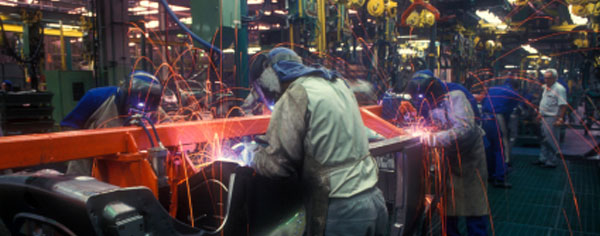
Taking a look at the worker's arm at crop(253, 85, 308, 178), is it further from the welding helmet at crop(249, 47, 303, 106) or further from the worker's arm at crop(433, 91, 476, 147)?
the worker's arm at crop(433, 91, 476, 147)

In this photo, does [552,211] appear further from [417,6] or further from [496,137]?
[417,6]

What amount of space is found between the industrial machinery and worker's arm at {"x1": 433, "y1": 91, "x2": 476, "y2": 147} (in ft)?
1.47

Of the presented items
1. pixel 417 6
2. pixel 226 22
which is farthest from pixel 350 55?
pixel 226 22

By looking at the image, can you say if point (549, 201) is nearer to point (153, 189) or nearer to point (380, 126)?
point (380, 126)

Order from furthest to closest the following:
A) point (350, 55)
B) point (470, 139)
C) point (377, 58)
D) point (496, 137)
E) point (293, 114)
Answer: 1. point (377, 58)
2. point (350, 55)
3. point (496, 137)
4. point (470, 139)
5. point (293, 114)

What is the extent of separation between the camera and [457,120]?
10.5ft

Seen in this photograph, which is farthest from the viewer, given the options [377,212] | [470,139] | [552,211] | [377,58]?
[377,58]

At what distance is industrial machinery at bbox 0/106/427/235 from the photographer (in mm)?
1506

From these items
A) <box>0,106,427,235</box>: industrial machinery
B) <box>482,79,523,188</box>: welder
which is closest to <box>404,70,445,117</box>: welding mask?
<box>0,106,427,235</box>: industrial machinery

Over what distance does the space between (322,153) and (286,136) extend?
7.4 inches

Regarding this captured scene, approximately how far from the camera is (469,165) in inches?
131

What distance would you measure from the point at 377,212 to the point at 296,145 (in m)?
0.55

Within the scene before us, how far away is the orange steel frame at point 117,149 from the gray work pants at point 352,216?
86 cm

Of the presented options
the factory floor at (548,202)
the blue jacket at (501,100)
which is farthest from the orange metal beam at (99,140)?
the blue jacket at (501,100)
